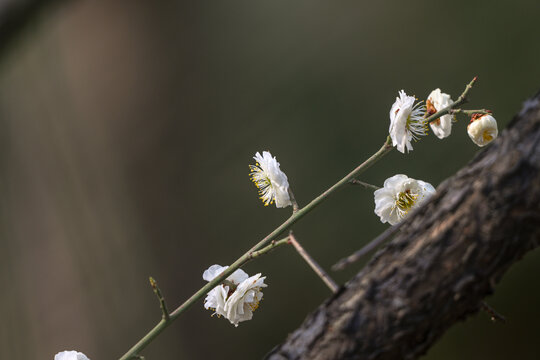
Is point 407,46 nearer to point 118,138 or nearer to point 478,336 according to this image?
point 478,336

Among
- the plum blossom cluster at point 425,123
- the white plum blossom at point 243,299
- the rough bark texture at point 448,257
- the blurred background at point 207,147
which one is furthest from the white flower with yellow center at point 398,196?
the blurred background at point 207,147

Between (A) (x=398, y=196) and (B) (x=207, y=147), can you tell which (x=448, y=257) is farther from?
(B) (x=207, y=147)

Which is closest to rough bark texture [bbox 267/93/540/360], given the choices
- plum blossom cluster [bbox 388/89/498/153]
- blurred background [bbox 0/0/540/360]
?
plum blossom cluster [bbox 388/89/498/153]

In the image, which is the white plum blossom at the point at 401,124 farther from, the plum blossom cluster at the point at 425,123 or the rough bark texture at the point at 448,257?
the rough bark texture at the point at 448,257

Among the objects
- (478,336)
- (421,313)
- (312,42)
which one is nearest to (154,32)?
(312,42)

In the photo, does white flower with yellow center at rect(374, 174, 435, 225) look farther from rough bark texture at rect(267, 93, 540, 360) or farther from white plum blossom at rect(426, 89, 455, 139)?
Result: rough bark texture at rect(267, 93, 540, 360)

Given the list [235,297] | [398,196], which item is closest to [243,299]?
[235,297]
